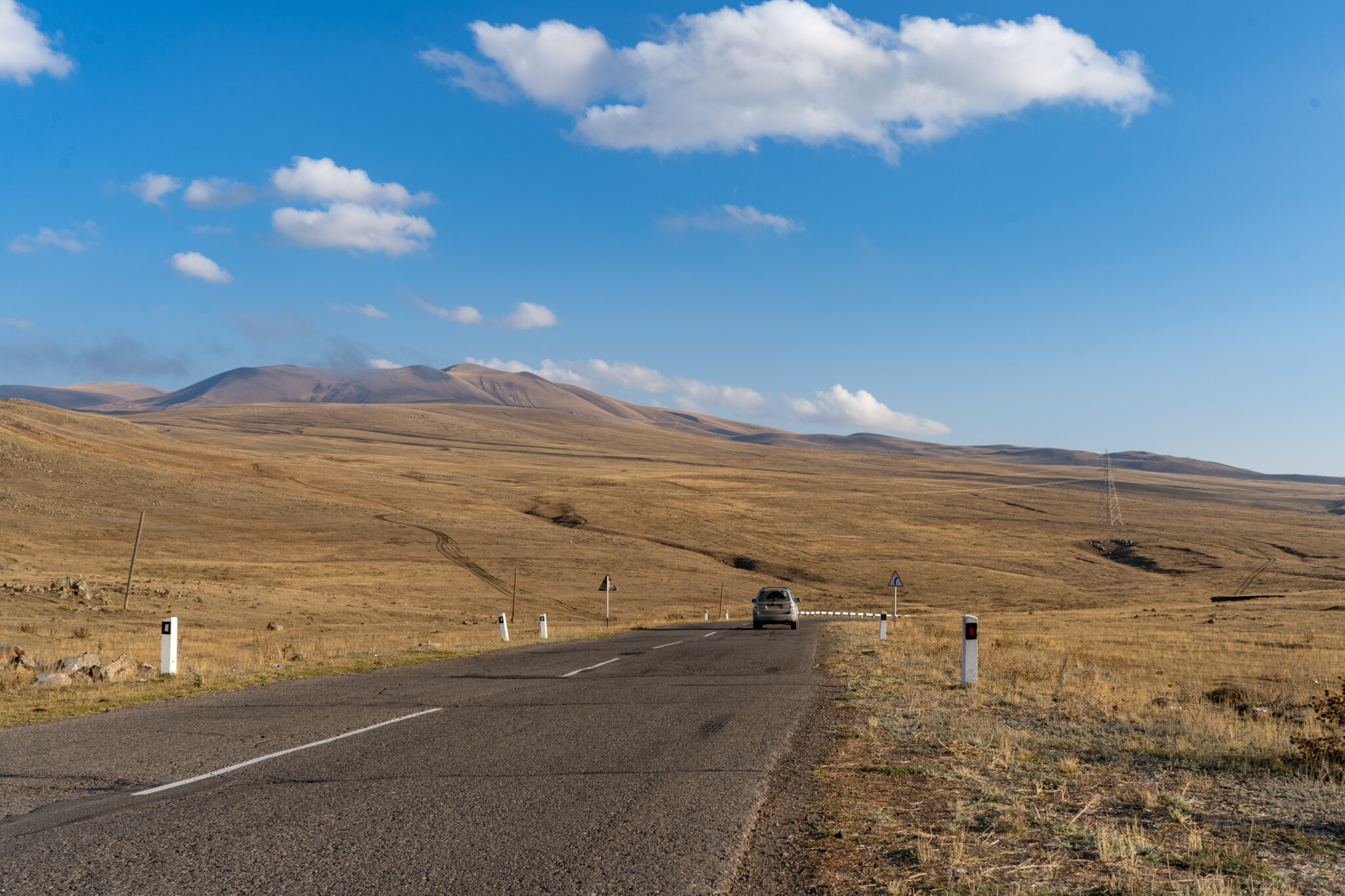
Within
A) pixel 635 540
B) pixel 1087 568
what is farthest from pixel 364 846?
pixel 1087 568

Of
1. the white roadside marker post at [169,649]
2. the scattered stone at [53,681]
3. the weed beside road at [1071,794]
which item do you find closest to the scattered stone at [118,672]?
the white roadside marker post at [169,649]

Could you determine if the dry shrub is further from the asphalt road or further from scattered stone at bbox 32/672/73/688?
scattered stone at bbox 32/672/73/688

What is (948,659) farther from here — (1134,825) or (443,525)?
(443,525)

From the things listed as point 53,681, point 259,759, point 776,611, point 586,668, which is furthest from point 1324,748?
point 776,611

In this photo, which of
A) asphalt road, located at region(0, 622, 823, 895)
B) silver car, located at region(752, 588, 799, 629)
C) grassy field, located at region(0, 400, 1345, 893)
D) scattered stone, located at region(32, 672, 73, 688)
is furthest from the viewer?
silver car, located at region(752, 588, 799, 629)

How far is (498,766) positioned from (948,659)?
43.8ft

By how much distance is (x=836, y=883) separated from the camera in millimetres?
4840

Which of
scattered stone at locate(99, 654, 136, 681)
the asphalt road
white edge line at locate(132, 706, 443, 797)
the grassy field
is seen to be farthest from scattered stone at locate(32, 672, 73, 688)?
white edge line at locate(132, 706, 443, 797)

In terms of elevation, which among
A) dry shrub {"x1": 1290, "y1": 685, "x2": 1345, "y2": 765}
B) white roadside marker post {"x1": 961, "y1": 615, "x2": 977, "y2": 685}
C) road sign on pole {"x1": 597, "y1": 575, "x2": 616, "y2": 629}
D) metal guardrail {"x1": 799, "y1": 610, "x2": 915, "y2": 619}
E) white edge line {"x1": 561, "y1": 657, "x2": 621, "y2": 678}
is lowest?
metal guardrail {"x1": 799, "y1": 610, "x2": 915, "y2": 619}

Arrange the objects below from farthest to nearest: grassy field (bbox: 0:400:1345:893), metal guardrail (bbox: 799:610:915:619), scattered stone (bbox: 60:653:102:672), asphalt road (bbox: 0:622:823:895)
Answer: metal guardrail (bbox: 799:610:915:619), scattered stone (bbox: 60:653:102:672), grassy field (bbox: 0:400:1345:893), asphalt road (bbox: 0:622:823:895)

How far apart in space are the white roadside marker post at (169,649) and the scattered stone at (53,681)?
1.40m

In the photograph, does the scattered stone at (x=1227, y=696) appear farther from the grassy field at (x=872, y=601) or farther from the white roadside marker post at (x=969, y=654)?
the white roadside marker post at (x=969, y=654)

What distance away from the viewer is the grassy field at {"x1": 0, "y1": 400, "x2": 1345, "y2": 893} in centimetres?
619

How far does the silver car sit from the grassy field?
10.6ft
